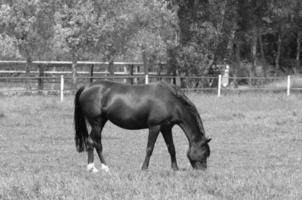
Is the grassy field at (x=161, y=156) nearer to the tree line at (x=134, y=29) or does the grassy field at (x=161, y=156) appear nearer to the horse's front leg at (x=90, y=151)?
the horse's front leg at (x=90, y=151)

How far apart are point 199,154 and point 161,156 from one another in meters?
4.04

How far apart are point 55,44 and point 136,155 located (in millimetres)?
17904

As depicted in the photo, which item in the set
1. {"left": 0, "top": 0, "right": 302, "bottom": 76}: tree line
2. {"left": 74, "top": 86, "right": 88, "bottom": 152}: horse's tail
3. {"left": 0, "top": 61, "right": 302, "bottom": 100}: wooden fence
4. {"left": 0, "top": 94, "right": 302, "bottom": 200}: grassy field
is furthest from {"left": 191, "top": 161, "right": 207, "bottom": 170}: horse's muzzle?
{"left": 0, "top": 0, "right": 302, "bottom": 76}: tree line

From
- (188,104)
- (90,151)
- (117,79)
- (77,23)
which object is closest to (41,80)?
(77,23)

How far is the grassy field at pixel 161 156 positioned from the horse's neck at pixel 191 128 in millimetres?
561

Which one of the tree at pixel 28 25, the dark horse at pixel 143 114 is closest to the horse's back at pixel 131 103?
the dark horse at pixel 143 114

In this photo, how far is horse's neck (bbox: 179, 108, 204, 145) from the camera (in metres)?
10.5

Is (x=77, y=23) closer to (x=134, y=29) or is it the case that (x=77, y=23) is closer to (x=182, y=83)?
(x=134, y=29)

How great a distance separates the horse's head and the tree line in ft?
68.3

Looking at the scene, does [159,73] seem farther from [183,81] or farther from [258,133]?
[258,133]

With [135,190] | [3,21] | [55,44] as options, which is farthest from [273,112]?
[135,190]

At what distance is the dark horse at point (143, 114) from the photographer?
10.6m

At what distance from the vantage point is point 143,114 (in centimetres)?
Answer: 1083

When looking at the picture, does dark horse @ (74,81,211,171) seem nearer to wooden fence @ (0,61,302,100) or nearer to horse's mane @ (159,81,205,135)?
horse's mane @ (159,81,205,135)
